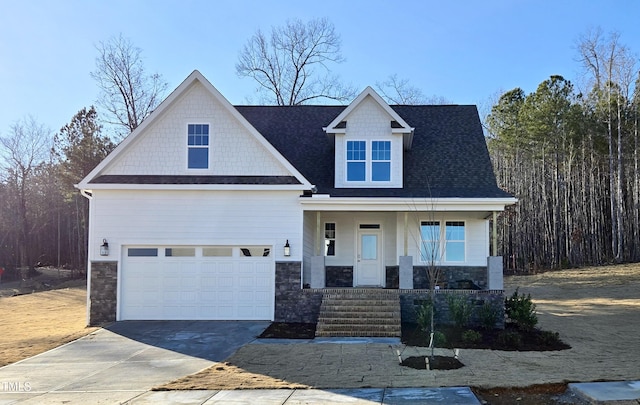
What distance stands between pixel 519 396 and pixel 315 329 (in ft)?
23.6

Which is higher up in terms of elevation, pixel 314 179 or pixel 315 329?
pixel 314 179

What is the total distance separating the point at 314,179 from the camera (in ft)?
56.5

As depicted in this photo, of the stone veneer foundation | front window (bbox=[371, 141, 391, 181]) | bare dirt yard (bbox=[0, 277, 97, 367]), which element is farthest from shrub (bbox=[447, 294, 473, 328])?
bare dirt yard (bbox=[0, 277, 97, 367])

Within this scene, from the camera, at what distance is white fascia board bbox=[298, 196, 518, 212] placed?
15156 millimetres

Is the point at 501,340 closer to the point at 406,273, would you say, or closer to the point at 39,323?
the point at 406,273

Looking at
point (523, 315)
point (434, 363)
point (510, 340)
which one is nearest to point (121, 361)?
point (434, 363)

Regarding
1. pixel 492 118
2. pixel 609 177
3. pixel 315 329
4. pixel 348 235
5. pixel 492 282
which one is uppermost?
pixel 492 118

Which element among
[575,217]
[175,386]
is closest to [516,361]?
[175,386]

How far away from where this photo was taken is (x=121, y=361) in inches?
425

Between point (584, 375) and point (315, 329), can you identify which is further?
point (315, 329)

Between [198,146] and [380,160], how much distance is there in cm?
551

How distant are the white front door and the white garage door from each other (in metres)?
3.51

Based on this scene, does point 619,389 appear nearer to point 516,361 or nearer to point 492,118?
point 516,361

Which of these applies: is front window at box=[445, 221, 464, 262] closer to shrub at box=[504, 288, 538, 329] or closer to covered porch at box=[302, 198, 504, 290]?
covered porch at box=[302, 198, 504, 290]
